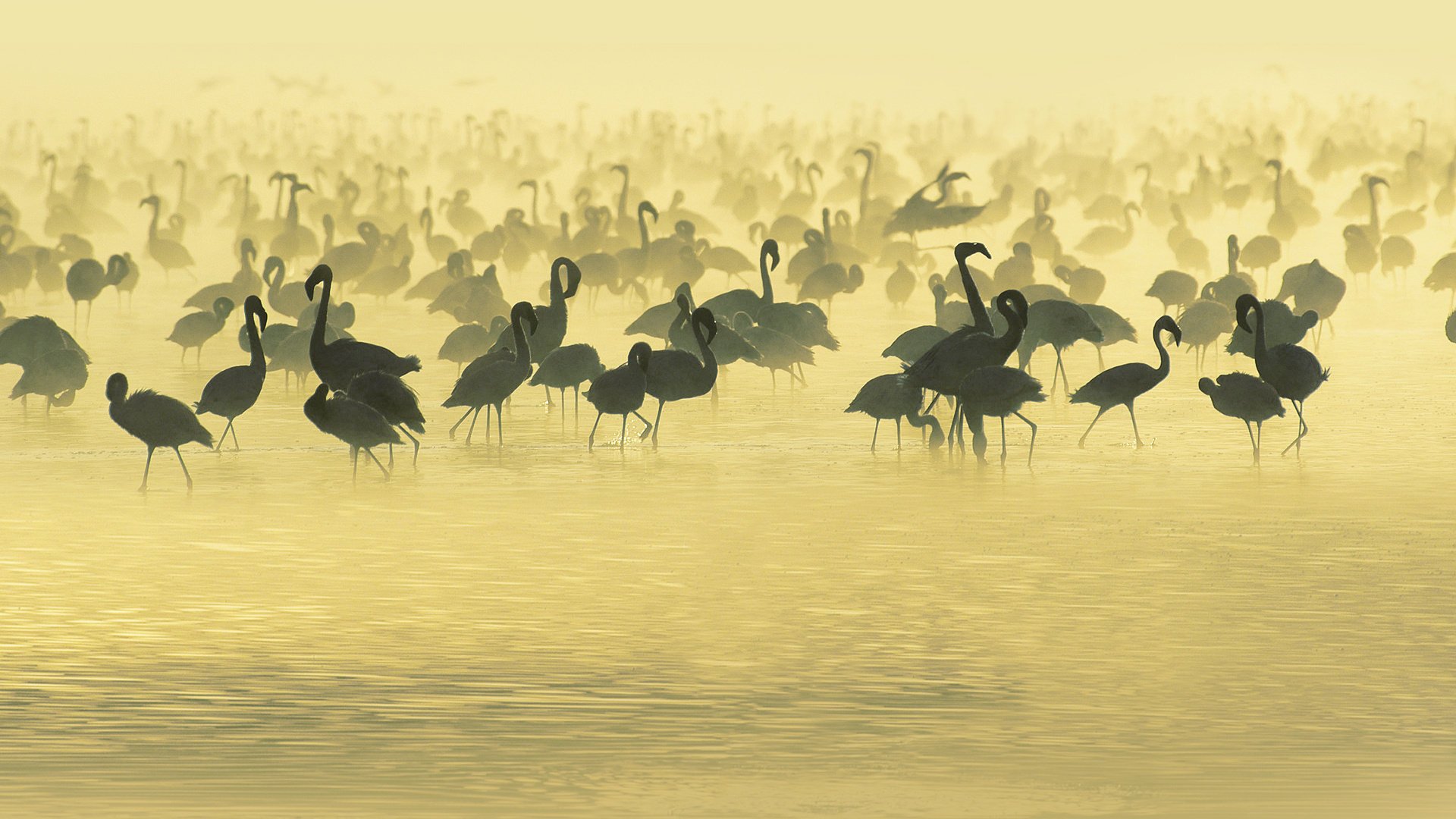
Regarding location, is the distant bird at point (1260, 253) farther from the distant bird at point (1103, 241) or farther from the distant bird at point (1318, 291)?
the distant bird at point (1318, 291)

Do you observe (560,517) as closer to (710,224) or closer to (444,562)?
(444,562)

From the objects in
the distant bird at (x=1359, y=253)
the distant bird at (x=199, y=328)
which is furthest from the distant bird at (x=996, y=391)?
the distant bird at (x=1359, y=253)

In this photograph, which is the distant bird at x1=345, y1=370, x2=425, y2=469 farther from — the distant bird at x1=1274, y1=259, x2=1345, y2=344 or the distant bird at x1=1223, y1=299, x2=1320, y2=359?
the distant bird at x1=1274, y1=259, x2=1345, y2=344

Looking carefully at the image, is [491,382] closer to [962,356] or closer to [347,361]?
[347,361]

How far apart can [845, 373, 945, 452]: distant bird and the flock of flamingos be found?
0.02 meters

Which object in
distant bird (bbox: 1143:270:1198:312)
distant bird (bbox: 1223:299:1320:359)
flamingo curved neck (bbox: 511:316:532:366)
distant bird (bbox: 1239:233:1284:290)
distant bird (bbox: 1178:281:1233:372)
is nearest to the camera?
flamingo curved neck (bbox: 511:316:532:366)

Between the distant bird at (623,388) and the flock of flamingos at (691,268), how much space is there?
18 millimetres

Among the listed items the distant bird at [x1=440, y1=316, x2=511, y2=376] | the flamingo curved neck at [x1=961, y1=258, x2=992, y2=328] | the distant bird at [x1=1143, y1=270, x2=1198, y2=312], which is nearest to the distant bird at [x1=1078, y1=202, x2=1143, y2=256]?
the distant bird at [x1=1143, y1=270, x2=1198, y2=312]

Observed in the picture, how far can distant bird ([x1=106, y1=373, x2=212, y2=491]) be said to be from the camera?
13.9 m

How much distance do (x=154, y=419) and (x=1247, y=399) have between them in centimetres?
633

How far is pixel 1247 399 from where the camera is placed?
589 inches

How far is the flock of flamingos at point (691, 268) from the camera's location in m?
15.5

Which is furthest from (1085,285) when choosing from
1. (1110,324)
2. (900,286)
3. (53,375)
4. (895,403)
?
(53,375)

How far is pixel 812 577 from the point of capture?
36.2ft
